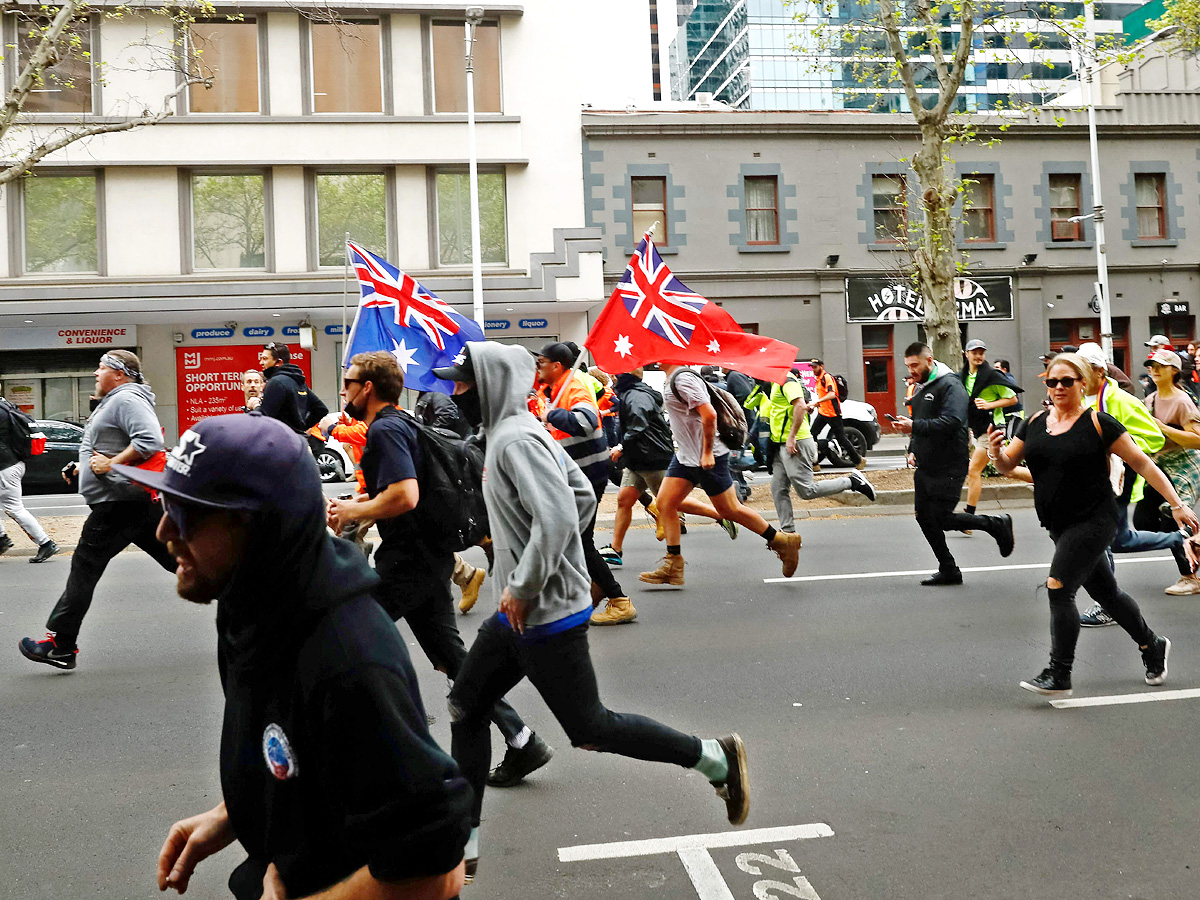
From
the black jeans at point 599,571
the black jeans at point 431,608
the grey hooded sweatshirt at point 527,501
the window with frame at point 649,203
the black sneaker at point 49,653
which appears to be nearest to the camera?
the grey hooded sweatshirt at point 527,501

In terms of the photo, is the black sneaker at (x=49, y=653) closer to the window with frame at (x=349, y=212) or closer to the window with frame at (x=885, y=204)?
the window with frame at (x=349, y=212)

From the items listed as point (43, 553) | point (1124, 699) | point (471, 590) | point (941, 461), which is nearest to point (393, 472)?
point (471, 590)

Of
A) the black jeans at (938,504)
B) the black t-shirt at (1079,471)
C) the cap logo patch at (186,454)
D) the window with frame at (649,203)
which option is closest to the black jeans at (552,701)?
the cap logo patch at (186,454)

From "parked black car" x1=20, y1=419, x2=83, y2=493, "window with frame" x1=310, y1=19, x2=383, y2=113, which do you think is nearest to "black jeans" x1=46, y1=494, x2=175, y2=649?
"parked black car" x1=20, y1=419, x2=83, y2=493

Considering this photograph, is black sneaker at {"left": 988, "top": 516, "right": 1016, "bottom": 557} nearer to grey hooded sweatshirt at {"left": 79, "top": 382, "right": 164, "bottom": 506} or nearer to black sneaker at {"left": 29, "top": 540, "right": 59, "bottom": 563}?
grey hooded sweatshirt at {"left": 79, "top": 382, "right": 164, "bottom": 506}

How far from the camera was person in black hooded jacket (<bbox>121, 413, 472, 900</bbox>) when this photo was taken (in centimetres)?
172

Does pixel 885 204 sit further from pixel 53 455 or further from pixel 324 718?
pixel 324 718

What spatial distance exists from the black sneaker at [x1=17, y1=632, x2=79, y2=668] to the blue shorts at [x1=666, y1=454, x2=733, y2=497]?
425 cm

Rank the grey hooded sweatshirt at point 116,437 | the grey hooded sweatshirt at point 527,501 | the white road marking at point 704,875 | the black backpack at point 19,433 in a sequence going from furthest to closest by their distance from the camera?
the black backpack at point 19,433, the grey hooded sweatshirt at point 116,437, the grey hooded sweatshirt at point 527,501, the white road marking at point 704,875

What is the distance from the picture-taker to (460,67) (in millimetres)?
26531

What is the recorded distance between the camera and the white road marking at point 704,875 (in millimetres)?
3537

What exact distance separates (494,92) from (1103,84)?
18341mm

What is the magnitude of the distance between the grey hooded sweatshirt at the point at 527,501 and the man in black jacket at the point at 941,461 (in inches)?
205

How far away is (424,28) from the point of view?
26.3 meters
